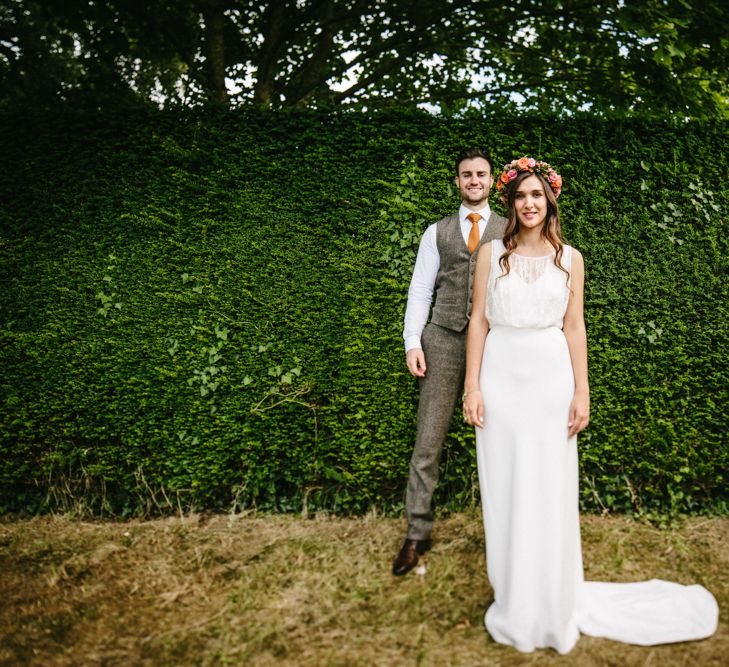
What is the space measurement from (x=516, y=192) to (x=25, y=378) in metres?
3.90

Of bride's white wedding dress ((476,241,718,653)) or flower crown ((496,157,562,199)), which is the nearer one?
bride's white wedding dress ((476,241,718,653))

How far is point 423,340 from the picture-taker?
3369mm

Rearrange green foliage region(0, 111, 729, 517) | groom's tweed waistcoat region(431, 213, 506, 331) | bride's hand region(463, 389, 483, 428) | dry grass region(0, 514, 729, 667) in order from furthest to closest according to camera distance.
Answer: green foliage region(0, 111, 729, 517) → groom's tweed waistcoat region(431, 213, 506, 331) → bride's hand region(463, 389, 483, 428) → dry grass region(0, 514, 729, 667)

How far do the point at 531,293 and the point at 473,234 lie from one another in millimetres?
699

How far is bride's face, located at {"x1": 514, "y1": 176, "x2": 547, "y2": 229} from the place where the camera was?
2738 mm

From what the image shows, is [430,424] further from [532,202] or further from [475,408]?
[532,202]

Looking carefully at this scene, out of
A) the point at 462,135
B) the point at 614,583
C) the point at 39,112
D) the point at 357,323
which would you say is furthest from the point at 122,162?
the point at 614,583

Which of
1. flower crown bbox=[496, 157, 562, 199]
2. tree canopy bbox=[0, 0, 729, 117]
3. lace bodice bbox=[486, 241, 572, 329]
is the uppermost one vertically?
tree canopy bbox=[0, 0, 729, 117]

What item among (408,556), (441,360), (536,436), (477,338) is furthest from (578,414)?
(408,556)

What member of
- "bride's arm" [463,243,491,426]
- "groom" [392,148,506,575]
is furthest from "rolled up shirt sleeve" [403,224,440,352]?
"bride's arm" [463,243,491,426]

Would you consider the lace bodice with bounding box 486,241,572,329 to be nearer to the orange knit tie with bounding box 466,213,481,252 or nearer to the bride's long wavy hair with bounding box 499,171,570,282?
the bride's long wavy hair with bounding box 499,171,570,282

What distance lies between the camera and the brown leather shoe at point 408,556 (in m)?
3.24

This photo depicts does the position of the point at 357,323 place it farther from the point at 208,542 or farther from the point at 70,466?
the point at 70,466

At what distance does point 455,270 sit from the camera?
10.6 feet
